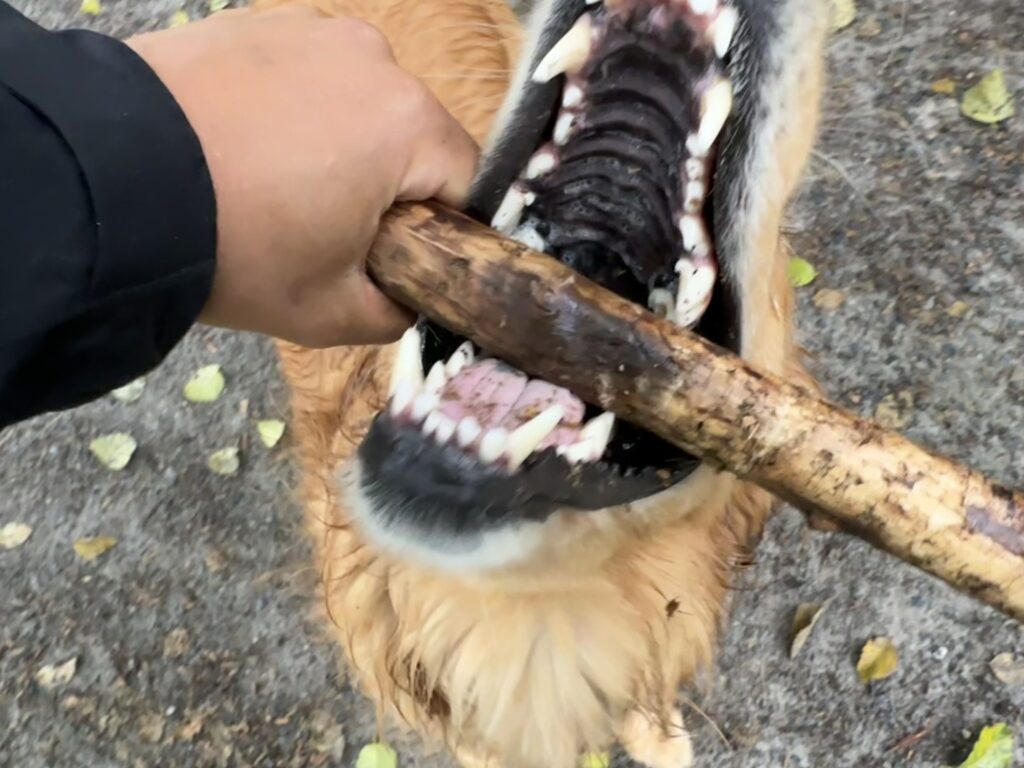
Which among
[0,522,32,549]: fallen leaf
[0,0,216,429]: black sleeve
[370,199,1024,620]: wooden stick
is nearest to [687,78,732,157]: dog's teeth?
[370,199,1024,620]: wooden stick

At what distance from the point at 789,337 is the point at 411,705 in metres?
1.05

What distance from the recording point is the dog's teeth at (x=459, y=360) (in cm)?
138

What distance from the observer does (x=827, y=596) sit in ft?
8.24

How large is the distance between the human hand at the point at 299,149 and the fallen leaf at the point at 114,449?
1.76 m

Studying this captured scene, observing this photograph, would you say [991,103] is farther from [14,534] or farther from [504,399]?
[14,534]

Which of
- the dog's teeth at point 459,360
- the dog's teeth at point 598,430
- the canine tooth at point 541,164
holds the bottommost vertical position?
the dog's teeth at point 459,360

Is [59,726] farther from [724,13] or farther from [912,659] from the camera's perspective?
[724,13]

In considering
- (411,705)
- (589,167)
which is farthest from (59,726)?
(589,167)

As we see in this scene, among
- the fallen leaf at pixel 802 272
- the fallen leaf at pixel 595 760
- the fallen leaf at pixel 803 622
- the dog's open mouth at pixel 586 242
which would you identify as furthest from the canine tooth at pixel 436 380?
the fallen leaf at pixel 802 272

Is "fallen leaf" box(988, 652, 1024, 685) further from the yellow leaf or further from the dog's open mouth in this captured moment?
the yellow leaf

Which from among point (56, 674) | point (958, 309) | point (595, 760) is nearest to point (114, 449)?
point (56, 674)

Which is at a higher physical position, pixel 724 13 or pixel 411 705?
pixel 724 13

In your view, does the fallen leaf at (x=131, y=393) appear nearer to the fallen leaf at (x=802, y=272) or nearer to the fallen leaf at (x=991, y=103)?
the fallen leaf at (x=802, y=272)

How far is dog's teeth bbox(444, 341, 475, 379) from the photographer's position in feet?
4.51
